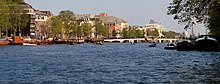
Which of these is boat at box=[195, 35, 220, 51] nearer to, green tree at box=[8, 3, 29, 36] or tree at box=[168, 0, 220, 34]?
tree at box=[168, 0, 220, 34]

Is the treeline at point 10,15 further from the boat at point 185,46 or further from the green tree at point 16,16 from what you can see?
the boat at point 185,46

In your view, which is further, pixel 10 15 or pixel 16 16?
pixel 16 16

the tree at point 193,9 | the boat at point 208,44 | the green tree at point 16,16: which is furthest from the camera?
the green tree at point 16,16

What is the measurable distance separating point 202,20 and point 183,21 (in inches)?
77.8

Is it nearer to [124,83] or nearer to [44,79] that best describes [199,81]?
[124,83]

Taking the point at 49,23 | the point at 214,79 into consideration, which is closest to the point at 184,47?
the point at 214,79

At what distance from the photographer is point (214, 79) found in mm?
35906

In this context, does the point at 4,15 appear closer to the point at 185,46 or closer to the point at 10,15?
the point at 10,15

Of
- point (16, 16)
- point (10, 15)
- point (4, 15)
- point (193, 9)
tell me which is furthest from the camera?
point (16, 16)

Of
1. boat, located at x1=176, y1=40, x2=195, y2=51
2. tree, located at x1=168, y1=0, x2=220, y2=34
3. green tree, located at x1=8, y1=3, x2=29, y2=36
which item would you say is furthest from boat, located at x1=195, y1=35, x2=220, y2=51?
green tree, located at x1=8, y1=3, x2=29, y2=36

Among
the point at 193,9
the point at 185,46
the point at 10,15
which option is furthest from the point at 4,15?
the point at 193,9

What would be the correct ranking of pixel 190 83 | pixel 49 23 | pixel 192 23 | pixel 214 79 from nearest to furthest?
pixel 190 83
pixel 214 79
pixel 192 23
pixel 49 23

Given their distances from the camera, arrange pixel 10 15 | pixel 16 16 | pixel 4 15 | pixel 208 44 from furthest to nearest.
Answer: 1. pixel 16 16
2. pixel 10 15
3. pixel 4 15
4. pixel 208 44

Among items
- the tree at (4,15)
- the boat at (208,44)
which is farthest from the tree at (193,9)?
the tree at (4,15)
